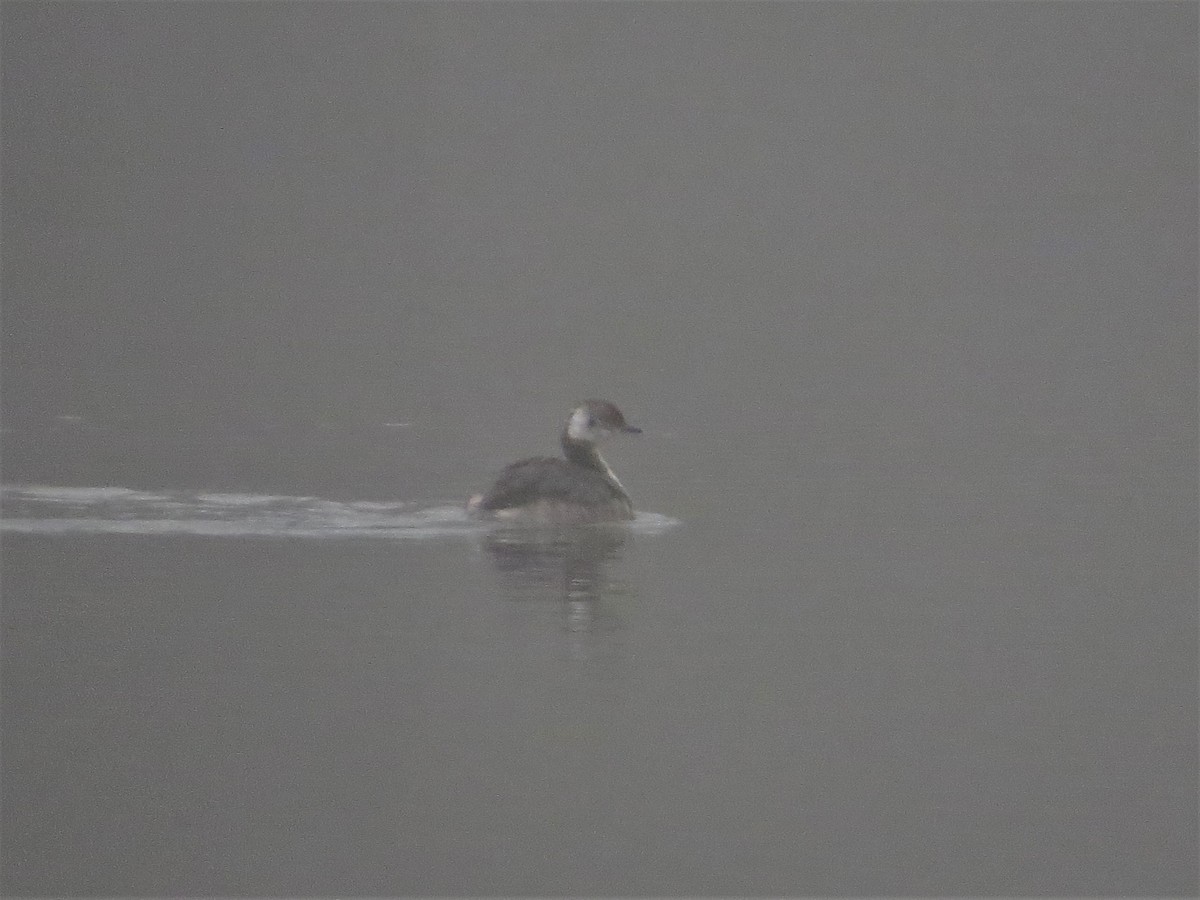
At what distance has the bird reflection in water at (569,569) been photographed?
47.8 feet

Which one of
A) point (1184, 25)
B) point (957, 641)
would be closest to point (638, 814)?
point (957, 641)

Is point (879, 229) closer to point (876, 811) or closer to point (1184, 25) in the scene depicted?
point (1184, 25)

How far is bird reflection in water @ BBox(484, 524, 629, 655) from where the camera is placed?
573 inches

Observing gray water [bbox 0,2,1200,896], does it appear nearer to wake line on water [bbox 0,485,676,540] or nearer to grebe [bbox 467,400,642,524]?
wake line on water [bbox 0,485,676,540]

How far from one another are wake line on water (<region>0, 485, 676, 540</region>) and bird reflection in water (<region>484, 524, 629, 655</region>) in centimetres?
54

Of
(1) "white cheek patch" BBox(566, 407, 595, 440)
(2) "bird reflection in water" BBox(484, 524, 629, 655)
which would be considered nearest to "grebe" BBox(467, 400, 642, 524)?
(2) "bird reflection in water" BBox(484, 524, 629, 655)

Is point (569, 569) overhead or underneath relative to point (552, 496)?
underneath

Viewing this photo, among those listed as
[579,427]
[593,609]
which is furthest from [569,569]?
[579,427]

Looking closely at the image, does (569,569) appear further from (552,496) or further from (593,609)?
(552,496)

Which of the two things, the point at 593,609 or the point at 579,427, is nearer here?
the point at 593,609

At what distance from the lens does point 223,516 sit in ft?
62.8

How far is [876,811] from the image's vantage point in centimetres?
1054

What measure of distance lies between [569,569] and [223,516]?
12.0 ft

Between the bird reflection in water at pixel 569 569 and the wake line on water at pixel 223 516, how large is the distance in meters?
0.54
